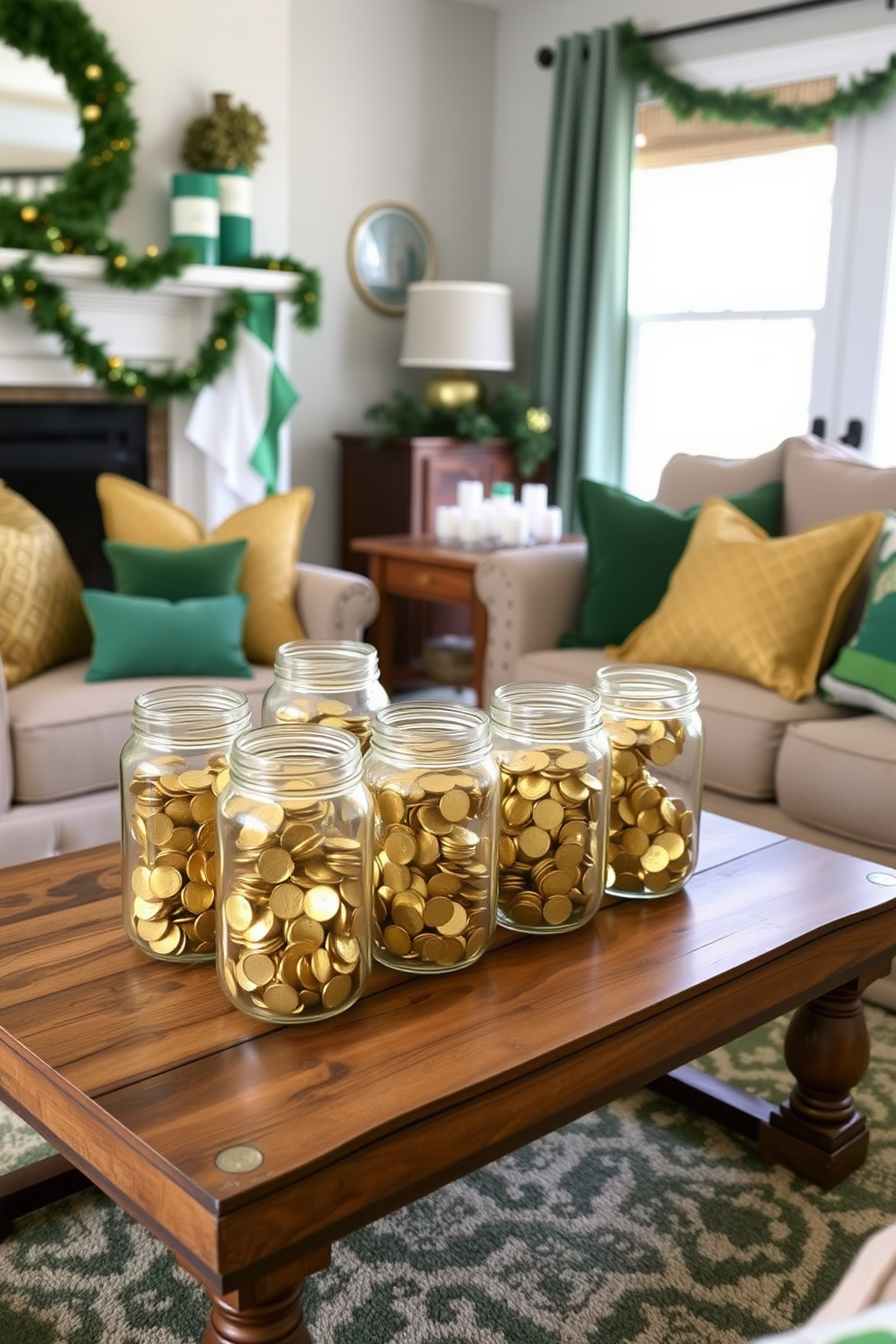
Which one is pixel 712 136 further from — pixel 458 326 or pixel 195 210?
pixel 195 210

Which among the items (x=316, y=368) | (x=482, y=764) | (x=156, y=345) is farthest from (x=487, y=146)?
(x=482, y=764)

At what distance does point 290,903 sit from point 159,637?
1.80 m

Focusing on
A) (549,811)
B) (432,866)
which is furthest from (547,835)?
(432,866)

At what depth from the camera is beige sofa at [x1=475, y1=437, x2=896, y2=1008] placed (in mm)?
2512

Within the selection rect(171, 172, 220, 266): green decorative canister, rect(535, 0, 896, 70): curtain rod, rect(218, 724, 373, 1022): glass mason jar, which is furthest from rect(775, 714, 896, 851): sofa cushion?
rect(535, 0, 896, 70): curtain rod

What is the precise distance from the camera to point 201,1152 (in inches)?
41.4

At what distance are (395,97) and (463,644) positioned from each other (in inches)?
86.4

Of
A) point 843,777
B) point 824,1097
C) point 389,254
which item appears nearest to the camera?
point 824,1097

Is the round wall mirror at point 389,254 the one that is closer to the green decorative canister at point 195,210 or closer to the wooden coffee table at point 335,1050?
the green decorative canister at point 195,210

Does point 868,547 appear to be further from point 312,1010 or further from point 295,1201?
point 295,1201

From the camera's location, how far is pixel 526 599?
3289mm

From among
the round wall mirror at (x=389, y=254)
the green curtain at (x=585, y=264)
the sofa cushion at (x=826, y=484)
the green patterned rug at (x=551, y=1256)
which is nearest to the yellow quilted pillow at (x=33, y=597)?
the green patterned rug at (x=551, y=1256)

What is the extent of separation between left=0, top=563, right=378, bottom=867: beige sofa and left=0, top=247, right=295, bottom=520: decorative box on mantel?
1.45 meters

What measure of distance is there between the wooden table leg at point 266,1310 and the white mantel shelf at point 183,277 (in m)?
3.29
